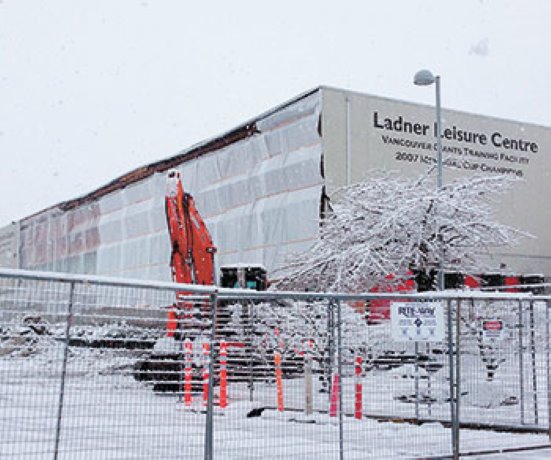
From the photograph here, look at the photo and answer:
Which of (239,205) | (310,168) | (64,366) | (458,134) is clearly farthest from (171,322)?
(458,134)

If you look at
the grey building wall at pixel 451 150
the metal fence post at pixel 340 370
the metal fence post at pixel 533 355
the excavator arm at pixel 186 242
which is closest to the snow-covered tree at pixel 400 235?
the grey building wall at pixel 451 150

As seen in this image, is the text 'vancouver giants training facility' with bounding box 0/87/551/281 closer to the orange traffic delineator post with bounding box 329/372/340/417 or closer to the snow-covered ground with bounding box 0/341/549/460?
the snow-covered ground with bounding box 0/341/549/460

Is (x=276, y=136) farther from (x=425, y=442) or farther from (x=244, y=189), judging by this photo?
(x=425, y=442)

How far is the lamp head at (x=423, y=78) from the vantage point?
77.0 feet

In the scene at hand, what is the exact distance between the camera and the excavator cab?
24997 mm

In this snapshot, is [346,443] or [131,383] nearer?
[131,383]

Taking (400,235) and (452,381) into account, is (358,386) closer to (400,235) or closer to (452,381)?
(452,381)

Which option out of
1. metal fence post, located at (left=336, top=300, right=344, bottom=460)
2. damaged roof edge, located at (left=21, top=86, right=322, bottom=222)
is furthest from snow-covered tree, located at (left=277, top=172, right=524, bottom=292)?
metal fence post, located at (left=336, top=300, right=344, bottom=460)

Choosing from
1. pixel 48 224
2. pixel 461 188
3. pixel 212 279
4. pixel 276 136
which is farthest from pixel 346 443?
pixel 48 224

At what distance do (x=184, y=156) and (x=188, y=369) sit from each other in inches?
1515

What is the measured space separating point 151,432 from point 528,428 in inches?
242

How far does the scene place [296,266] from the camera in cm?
3316

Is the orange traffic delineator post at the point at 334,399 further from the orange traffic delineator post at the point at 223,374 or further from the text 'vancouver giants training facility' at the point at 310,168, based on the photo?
the text 'vancouver giants training facility' at the point at 310,168

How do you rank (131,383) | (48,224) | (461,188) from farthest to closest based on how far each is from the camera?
1. (48,224)
2. (461,188)
3. (131,383)
